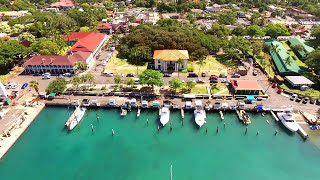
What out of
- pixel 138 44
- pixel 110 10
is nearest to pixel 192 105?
pixel 138 44

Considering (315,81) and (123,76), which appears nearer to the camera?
(315,81)

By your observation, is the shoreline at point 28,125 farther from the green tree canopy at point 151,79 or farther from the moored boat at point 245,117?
the green tree canopy at point 151,79

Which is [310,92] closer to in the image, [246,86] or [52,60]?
[246,86]

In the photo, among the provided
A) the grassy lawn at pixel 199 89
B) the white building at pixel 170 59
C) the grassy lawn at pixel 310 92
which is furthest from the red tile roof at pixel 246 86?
the white building at pixel 170 59

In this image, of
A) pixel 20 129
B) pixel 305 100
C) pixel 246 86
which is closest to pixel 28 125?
pixel 20 129

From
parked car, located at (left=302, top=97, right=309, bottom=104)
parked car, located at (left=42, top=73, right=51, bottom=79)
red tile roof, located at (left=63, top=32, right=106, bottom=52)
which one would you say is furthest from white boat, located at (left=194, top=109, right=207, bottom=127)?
red tile roof, located at (left=63, top=32, right=106, bottom=52)

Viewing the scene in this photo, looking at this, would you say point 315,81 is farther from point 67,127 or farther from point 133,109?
point 67,127

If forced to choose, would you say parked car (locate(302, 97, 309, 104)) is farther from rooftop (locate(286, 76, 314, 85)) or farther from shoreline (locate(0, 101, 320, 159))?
shoreline (locate(0, 101, 320, 159))
